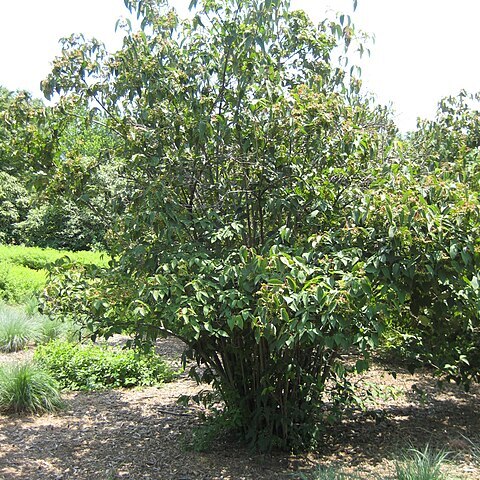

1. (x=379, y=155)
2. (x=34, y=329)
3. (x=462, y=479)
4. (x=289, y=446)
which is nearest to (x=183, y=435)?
(x=289, y=446)

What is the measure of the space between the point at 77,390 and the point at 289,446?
2843 mm

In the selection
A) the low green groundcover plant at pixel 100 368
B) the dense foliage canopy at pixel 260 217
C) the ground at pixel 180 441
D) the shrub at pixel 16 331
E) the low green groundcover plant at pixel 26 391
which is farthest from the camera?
the shrub at pixel 16 331

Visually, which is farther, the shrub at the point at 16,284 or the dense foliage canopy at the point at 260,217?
the shrub at the point at 16,284

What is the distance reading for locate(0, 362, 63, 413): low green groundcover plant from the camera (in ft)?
17.4

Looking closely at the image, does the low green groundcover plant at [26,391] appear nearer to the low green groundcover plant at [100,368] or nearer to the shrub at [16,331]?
the low green groundcover plant at [100,368]

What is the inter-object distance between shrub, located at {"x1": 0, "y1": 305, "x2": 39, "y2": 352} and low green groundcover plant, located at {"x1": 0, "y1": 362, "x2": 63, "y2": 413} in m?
2.37

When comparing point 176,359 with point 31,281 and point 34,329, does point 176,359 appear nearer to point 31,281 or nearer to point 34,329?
point 34,329

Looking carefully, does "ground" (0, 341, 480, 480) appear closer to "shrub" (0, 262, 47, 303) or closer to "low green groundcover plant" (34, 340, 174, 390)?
"low green groundcover plant" (34, 340, 174, 390)

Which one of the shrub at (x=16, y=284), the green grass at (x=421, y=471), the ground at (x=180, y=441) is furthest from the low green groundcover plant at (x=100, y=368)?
the shrub at (x=16, y=284)

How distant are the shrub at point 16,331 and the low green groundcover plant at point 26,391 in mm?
2371

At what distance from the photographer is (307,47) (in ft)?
13.7

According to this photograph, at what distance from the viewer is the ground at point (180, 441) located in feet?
13.1

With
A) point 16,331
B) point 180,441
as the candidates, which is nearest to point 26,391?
point 180,441

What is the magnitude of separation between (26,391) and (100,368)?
121cm
